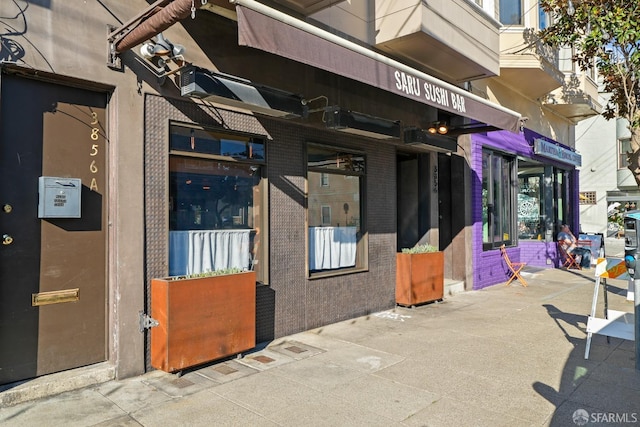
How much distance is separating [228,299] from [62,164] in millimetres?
2119

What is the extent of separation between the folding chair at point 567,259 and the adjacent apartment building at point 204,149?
298 inches

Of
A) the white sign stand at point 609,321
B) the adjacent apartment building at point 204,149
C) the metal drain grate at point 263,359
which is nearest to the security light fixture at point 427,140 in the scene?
the adjacent apartment building at point 204,149

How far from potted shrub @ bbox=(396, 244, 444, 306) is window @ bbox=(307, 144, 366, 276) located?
2.97 feet

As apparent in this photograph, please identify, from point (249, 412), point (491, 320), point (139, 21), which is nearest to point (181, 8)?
point (139, 21)

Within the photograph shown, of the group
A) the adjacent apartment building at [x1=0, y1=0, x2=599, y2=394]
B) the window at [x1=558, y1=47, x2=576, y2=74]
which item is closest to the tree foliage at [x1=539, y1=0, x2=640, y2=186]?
the adjacent apartment building at [x1=0, y1=0, x2=599, y2=394]

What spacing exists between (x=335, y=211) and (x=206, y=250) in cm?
239

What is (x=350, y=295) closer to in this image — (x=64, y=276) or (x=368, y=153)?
(x=368, y=153)

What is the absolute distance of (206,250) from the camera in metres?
5.26

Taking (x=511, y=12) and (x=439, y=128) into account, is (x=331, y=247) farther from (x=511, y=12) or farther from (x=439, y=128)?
(x=511, y=12)

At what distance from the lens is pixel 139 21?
402 centimetres

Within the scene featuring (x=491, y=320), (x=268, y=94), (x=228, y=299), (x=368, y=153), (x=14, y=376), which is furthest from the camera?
(x=368, y=153)

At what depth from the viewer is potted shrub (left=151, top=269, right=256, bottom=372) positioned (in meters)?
4.39

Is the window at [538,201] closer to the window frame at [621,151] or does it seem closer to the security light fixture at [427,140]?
the security light fixture at [427,140]

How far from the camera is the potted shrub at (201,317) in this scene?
14.4 feet
